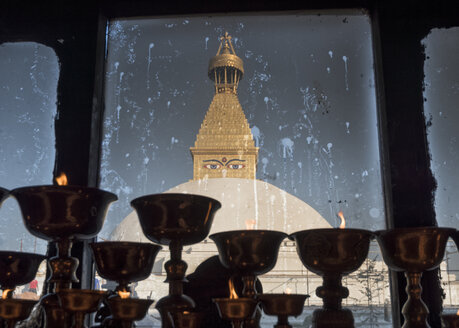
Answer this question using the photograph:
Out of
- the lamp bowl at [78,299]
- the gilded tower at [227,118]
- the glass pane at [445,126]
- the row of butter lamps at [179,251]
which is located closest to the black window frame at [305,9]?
the glass pane at [445,126]

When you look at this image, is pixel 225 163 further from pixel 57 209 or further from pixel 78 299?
pixel 78 299

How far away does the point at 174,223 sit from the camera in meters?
1.13

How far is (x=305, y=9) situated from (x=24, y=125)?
3.37 feet

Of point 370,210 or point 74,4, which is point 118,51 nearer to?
point 74,4

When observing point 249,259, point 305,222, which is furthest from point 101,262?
point 305,222

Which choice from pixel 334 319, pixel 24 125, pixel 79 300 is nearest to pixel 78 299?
pixel 79 300

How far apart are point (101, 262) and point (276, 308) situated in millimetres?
389

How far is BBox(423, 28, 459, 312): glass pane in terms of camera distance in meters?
1.50

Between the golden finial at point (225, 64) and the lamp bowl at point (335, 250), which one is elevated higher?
the golden finial at point (225, 64)

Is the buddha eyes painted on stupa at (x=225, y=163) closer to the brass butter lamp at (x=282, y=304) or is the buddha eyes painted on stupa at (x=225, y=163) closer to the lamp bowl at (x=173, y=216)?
the lamp bowl at (x=173, y=216)

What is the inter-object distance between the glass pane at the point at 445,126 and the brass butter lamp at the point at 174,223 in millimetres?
757

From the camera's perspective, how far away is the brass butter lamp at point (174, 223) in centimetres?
112

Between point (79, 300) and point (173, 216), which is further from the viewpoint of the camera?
point (173, 216)

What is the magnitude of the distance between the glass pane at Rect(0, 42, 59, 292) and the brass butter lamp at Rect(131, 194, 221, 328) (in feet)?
2.06
